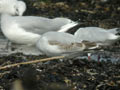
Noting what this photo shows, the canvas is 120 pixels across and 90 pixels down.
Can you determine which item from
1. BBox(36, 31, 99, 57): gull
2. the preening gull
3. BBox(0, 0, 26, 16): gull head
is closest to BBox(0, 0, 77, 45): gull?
BBox(0, 0, 26, 16): gull head

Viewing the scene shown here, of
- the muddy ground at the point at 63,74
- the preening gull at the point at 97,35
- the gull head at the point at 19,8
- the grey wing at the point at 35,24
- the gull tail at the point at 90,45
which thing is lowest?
the muddy ground at the point at 63,74

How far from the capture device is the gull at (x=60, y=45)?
5.89 m

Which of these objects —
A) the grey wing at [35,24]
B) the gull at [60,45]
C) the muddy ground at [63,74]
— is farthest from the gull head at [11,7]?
the gull at [60,45]

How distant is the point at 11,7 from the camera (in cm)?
696

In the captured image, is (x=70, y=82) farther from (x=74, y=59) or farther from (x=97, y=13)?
(x=97, y=13)

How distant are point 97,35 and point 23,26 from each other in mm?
1192

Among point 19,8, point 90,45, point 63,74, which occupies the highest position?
point 19,8

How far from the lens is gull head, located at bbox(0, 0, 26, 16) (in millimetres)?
6889

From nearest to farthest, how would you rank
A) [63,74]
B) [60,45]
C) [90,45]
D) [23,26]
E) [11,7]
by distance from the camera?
[63,74] < [60,45] < [90,45] < [23,26] < [11,7]

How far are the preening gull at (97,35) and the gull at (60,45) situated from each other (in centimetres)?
39

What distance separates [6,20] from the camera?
265 inches

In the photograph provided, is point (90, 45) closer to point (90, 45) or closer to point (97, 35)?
point (90, 45)

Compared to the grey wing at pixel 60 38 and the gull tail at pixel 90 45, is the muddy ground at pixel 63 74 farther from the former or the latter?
the grey wing at pixel 60 38

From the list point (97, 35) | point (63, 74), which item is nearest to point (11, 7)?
point (97, 35)
